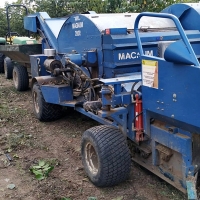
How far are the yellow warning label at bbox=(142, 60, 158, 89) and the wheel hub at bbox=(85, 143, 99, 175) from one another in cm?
106

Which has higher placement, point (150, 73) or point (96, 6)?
point (96, 6)

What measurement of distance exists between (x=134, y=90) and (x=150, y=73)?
0.43 metres

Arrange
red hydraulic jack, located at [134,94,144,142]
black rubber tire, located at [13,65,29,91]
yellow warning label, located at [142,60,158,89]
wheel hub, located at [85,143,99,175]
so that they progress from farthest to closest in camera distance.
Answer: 1. black rubber tire, located at [13,65,29,91]
2. wheel hub, located at [85,143,99,175]
3. red hydraulic jack, located at [134,94,144,142]
4. yellow warning label, located at [142,60,158,89]

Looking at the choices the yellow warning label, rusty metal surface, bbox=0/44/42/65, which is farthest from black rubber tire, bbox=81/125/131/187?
rusty metal surface, bbox=0/44/42/65

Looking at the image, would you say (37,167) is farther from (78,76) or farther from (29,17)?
(29,17)

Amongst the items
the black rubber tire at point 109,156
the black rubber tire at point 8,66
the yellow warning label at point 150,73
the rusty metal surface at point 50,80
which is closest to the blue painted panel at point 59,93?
the rusty metal surface at point 50,80

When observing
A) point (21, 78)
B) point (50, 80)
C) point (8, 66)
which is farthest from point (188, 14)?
point (8, 66)

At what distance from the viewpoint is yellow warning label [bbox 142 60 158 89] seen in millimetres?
3336

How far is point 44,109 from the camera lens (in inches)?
244

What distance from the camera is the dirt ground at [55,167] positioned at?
379 centimetres

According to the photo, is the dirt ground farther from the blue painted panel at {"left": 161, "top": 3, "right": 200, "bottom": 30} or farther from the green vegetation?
the blue painted panel at {"left": 161, "top": 3, "right": 200, "bottom": 30}

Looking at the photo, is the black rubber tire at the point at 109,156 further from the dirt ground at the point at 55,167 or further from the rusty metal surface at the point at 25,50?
the rusty metal surface at the point at 25,50

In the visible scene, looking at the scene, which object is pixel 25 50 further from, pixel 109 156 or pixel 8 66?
pixel 109 156

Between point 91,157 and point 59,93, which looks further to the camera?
point 59,93
